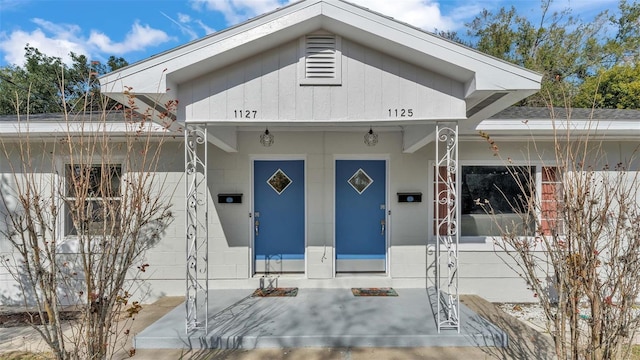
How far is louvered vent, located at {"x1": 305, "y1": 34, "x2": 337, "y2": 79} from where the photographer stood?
3572 mm

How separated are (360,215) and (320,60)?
298cm

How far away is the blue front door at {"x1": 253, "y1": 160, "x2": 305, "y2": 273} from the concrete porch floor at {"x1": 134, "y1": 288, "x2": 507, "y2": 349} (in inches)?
33.0

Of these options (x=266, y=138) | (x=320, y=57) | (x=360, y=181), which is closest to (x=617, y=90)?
(x=360, y=181)

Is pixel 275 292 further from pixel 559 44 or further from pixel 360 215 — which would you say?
pixel 559 44

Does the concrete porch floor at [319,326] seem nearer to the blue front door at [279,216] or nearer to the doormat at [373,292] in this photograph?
the doormat at [373,292]

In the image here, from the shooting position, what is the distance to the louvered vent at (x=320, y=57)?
11.7 ft

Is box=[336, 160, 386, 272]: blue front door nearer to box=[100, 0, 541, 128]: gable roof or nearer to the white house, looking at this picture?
the white house

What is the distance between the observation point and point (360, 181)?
18.6 feet

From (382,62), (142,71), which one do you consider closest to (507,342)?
(382,62)

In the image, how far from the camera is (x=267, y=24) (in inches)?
134

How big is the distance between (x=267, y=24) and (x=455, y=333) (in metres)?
4.11

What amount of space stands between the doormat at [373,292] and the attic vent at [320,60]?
3.39 metres

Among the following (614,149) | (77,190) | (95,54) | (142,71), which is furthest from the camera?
(95,54)

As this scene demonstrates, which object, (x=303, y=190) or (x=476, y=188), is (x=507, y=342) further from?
(x=303, y=190)
